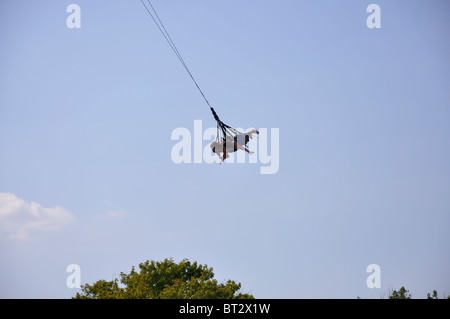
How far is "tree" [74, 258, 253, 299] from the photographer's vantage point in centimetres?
3288

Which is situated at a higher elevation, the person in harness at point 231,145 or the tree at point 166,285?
the person in harness at point 231,145

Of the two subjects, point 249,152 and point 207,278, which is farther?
point 207,278

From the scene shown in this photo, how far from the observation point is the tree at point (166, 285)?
108 ft

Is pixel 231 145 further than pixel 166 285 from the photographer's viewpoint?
No

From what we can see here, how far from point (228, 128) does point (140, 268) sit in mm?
21724

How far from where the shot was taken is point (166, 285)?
35.2 meters

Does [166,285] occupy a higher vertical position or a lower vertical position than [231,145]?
lower

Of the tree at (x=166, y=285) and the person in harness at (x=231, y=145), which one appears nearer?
the person in harness at (x=231, y=145)
